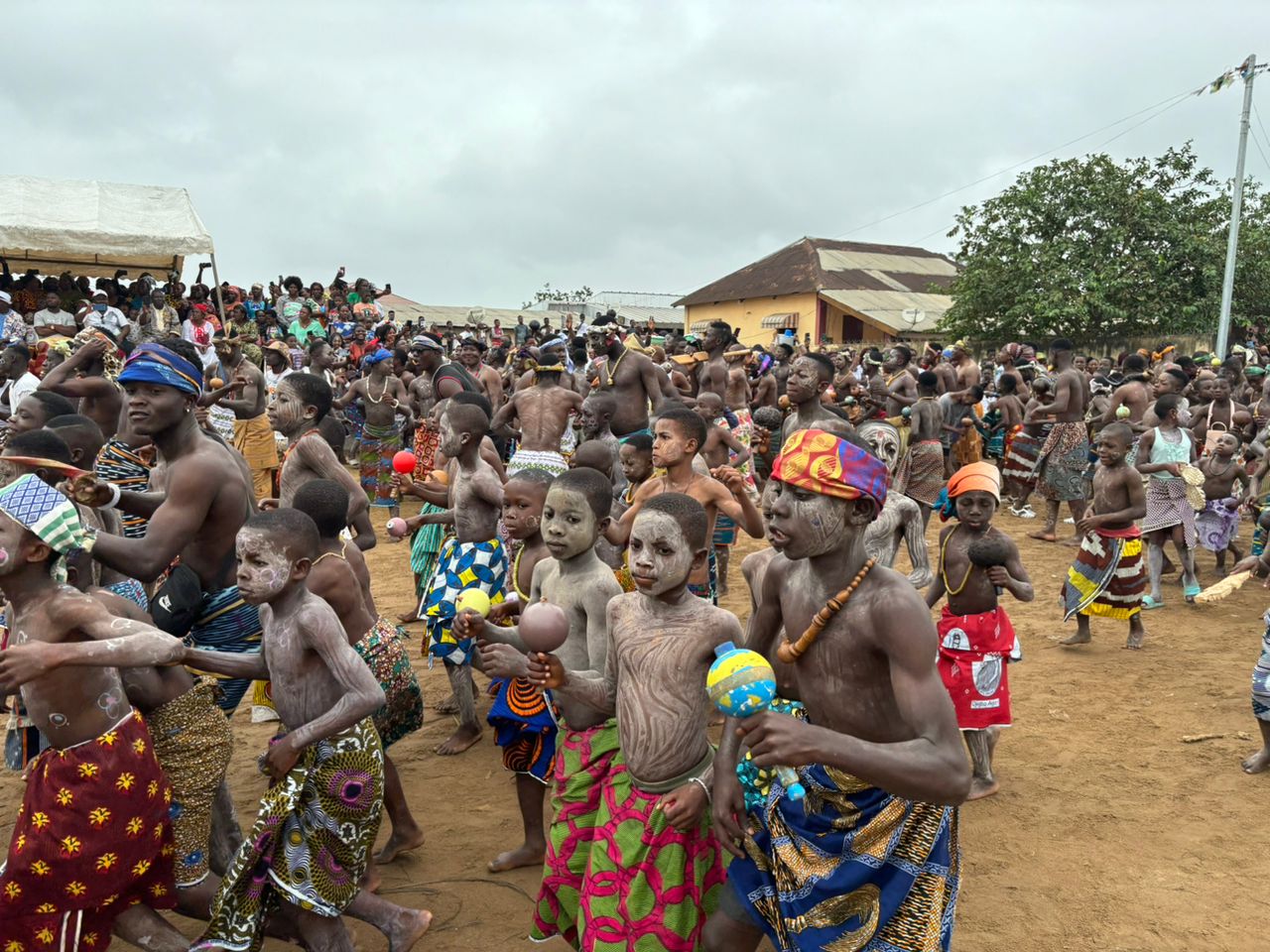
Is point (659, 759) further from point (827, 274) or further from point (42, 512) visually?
point (827, 274)

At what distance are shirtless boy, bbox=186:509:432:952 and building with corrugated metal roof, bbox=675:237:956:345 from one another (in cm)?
2950

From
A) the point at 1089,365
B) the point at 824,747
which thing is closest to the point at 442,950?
the point at 824,747

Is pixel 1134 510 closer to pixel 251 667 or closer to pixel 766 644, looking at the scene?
pixel 766 644

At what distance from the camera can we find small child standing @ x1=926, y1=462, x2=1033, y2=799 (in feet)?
16.0

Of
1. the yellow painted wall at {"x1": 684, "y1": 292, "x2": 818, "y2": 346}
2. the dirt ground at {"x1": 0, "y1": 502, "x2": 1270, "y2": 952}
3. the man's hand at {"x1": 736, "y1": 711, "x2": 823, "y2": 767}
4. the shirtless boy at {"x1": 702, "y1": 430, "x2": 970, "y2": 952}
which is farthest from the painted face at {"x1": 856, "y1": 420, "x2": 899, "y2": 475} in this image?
the yellow painted wall at {"x1": 684, "y1": 292, "x2": 818, "y2": 346}

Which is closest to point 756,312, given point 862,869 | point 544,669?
point 544,669

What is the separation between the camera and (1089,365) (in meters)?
18.2

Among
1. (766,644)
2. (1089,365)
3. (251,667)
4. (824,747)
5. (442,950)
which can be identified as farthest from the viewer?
(1089,365)

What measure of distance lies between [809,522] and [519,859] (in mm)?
2405

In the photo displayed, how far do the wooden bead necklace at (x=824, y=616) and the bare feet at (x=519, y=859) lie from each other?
2.09m

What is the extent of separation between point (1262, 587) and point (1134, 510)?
3516mm

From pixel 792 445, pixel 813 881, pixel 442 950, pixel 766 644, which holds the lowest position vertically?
pixel 442 950

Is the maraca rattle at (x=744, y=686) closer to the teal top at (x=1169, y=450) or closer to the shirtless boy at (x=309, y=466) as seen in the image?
the shirtless boy at (x=309, y=466)

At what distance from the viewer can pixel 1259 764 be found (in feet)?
17.6
